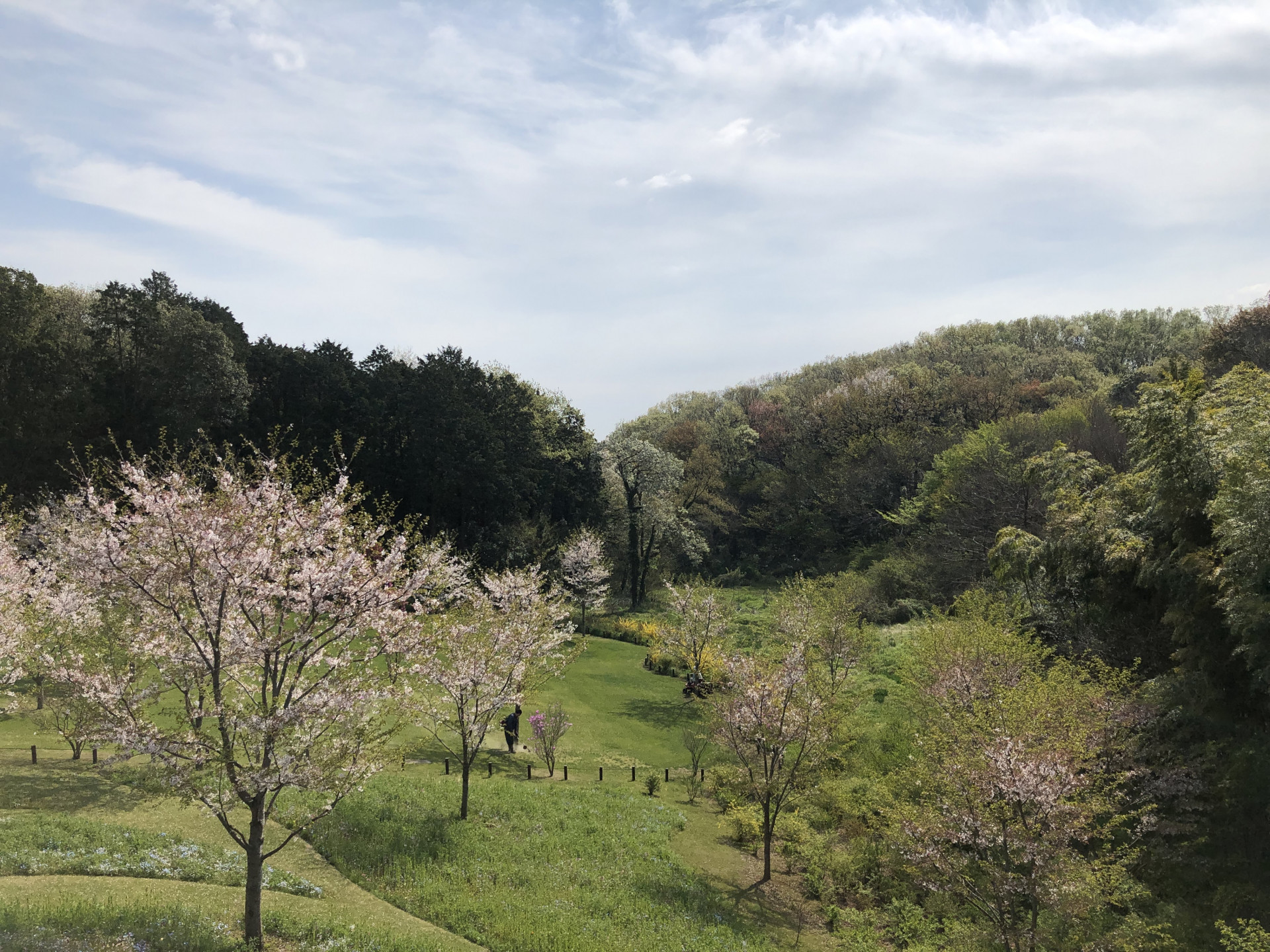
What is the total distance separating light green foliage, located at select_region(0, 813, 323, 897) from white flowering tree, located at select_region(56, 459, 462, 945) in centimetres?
244

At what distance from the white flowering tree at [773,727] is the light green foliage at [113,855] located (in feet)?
35.9

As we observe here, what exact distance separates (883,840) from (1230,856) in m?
7.83

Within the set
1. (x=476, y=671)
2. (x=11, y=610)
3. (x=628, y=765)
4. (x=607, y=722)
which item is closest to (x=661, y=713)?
(x=607, y=722)

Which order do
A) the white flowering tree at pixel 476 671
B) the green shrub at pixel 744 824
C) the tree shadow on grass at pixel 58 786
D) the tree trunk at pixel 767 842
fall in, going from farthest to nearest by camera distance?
the white flowering tree at pixel 476 671, the green shrub at pixel 744 824, the tree trunk at pixel 767 842, the tree shadow on grass at pixel 58 786

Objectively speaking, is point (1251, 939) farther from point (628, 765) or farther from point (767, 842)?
point (628, 765)

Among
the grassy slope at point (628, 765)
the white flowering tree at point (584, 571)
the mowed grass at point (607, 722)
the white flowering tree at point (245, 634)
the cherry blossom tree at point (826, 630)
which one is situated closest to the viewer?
the white flowering tree at point (245, 634)

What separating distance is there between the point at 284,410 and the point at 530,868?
37.9 meters

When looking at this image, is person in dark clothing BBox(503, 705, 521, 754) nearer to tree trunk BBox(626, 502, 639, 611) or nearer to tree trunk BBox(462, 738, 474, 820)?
tree trunk BBox(462, 738, 474, 820)

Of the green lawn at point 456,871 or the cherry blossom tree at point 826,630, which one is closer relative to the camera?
the green lawn at point 456,871

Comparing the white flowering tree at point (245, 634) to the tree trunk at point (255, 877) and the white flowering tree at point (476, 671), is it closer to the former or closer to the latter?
the tree trunk at point (255, 877)

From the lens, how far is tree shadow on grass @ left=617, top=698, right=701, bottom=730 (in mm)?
32531

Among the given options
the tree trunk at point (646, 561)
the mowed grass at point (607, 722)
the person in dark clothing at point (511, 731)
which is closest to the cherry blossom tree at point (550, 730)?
the mowed grass at point (607, 722)

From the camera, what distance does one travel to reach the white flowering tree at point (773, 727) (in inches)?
770

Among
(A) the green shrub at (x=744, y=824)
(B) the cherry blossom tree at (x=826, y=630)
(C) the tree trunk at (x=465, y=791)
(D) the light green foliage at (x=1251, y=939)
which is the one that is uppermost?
(B) the cherry blossom tree at (x=826, y=630)
